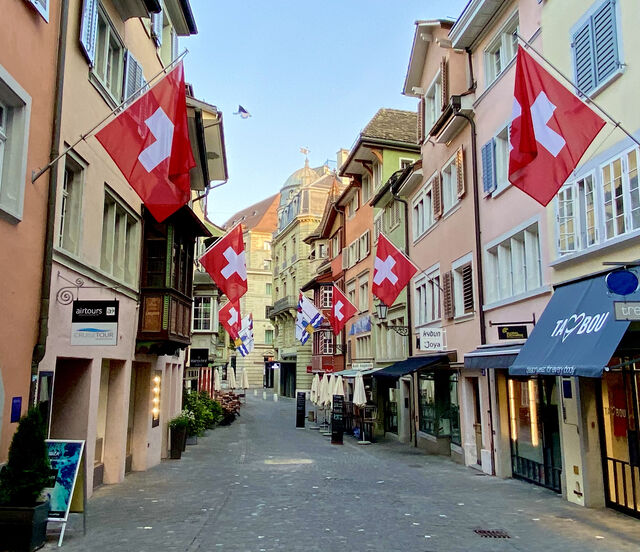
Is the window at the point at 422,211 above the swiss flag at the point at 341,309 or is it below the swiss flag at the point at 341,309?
above

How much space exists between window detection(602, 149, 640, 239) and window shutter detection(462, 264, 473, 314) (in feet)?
22.8

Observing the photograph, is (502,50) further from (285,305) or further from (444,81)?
(285,305)

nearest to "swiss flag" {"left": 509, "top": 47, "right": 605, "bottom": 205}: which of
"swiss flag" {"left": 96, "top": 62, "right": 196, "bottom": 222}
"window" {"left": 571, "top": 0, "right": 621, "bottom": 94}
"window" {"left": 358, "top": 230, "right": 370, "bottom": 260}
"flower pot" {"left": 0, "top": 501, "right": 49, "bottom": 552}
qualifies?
"window" {"left": 571, "top": 0, "right": 621, "bottom": 94}

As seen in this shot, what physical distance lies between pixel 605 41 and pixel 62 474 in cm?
1028

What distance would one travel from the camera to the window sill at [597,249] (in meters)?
8.73

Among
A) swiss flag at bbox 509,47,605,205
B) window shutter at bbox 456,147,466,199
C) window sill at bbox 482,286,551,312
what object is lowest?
window sill at bbox 482,286,551,312

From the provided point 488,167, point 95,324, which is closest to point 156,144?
point 95,324

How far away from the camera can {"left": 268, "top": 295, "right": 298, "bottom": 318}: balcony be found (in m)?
55.8

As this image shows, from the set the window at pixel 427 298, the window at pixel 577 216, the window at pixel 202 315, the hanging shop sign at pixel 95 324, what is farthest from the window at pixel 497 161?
the window at pixel 202 315

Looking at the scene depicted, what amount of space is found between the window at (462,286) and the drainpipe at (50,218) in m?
10.9

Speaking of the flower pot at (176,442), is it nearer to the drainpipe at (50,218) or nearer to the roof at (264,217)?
the drainpipe at (50,218)

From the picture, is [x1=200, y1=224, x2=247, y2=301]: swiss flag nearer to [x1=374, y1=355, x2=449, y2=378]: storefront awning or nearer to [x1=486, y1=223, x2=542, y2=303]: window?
[x1=374, y1=355, x2=449, y2=378]: storefront awning

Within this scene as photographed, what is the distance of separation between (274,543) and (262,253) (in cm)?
7442

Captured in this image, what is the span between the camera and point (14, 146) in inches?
317
